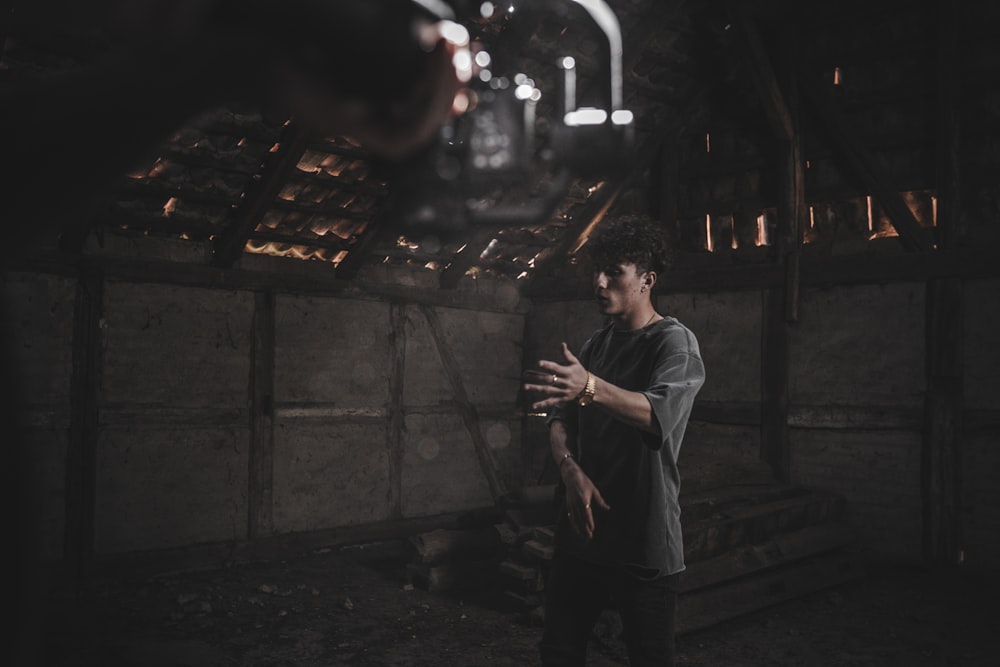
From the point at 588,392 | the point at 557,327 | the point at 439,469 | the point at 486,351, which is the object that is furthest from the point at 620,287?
the point at 557,327

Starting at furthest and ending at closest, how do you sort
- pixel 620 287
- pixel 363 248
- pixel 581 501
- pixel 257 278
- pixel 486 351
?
1. pixel 486 351
2. pixel 363 248
3. pixel 257 278
4. pixel 620 287
5. pixel 581 501

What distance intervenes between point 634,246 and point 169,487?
5820 millimetres

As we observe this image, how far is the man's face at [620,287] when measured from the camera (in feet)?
10.1

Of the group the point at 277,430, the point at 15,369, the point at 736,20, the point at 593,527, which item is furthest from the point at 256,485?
the point at 15,369

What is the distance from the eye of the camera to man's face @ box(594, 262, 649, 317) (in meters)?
3.08

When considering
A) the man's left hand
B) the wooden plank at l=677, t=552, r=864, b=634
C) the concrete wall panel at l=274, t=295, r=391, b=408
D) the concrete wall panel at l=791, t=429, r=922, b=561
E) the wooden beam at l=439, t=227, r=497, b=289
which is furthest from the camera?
the wooden beam at l=439, t=227, r=497, b=289

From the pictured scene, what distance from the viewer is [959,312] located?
22.9ft

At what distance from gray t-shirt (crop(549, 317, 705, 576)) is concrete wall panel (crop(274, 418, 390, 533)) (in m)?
5.58

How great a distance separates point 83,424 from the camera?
666cm

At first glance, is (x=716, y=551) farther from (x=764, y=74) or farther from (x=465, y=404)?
(x=764, y=74)

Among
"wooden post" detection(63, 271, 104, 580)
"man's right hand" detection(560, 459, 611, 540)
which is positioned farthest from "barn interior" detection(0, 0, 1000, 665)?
"man's right hand" detection(560, 459, 611, 540)

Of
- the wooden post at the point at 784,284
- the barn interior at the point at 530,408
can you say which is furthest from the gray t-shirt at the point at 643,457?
the wooden post at the point at 784,284

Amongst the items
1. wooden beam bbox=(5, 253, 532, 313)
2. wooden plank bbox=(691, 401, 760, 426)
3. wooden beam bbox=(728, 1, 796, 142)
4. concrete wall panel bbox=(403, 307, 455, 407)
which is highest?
wooden beam bbox=(728, 1, 796, 142)

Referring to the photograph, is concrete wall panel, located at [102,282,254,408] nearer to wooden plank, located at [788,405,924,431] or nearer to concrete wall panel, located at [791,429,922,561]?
wooden plank, located at [788,405,924,431]
